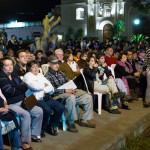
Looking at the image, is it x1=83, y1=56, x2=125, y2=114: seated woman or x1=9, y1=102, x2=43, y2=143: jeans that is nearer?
x1=9, y1=102, x2=43, y2=143: jeans

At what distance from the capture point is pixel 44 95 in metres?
5.16

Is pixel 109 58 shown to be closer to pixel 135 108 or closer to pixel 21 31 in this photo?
pixel 135 108

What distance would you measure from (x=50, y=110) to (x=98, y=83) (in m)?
2.13

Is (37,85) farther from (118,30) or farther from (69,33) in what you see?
(69,33)

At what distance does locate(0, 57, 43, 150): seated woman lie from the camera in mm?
4371

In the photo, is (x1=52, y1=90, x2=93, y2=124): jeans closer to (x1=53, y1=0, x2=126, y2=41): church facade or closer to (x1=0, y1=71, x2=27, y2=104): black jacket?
(x1=0, y1=71, x2=27, y2=104): black jacket

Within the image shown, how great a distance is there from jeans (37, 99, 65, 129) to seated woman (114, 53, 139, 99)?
10.0 ft

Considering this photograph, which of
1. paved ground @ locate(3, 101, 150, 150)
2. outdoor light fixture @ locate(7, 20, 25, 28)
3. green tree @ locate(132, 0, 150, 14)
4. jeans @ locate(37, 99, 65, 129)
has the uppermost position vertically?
green tree @ locate(132, 0, 150, 14)

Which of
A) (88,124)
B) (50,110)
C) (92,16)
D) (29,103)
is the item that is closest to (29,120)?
(29,103)

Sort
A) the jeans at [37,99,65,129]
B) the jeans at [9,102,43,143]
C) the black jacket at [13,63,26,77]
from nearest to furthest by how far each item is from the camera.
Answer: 1. the jeans at [9,102,43,143]
2. the jeans at [37,99,65,129]
3. the black jacket at [13,63,26,77]

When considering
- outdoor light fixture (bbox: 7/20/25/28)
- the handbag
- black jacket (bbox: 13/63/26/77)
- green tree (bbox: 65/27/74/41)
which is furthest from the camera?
outdoor light fixture (bbox: 7/20/25/28)

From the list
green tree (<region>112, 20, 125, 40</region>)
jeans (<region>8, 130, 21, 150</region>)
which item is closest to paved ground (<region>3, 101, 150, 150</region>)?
jeans (<region>8, 130, 21, 150</region>)

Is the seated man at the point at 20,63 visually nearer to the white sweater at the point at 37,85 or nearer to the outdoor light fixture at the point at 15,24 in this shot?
the white sweater at the point at 37,85

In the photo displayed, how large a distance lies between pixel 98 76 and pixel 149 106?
1.96 meters
